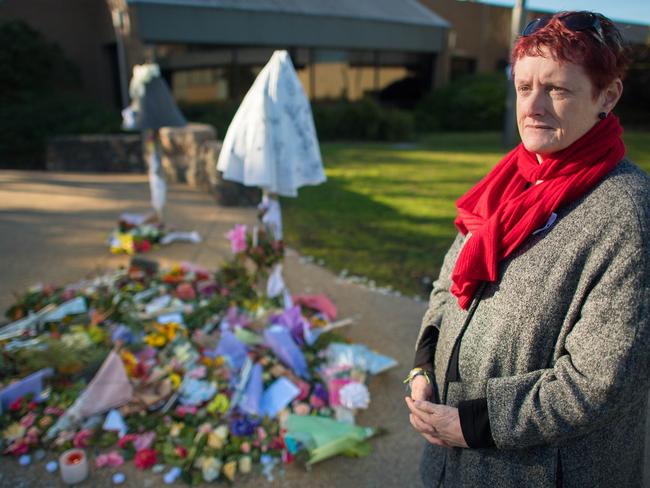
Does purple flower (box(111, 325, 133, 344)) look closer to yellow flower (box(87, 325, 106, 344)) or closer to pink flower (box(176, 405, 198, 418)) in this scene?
yellow flower (box(87, 325, 106, 344))

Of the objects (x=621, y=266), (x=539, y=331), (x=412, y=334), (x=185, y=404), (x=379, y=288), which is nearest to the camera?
(x=621, y=266)

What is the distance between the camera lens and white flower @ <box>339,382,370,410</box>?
2.96 m

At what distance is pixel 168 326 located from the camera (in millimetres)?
3848

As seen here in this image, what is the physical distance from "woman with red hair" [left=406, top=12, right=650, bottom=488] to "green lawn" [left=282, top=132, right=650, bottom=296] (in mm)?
3493

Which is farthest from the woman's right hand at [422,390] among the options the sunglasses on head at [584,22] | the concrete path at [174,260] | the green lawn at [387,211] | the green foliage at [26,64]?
the green foliage at [26,64]

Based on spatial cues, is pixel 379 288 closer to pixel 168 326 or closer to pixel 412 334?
pixel 412 334

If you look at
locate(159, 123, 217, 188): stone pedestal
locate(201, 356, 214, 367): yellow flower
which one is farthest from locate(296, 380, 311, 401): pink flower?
locate(159, 123, 217, 188): stone pedestal

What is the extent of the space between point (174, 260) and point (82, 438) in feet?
10.1

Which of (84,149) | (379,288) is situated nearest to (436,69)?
(84,149)

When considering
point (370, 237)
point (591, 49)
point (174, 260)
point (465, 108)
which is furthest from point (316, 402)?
point (465, 108)

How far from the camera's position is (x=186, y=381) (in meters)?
3.21

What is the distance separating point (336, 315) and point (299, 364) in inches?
43.0

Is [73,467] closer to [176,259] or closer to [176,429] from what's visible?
[176,429]

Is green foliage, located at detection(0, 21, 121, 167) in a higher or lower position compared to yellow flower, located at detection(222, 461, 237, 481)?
higher
